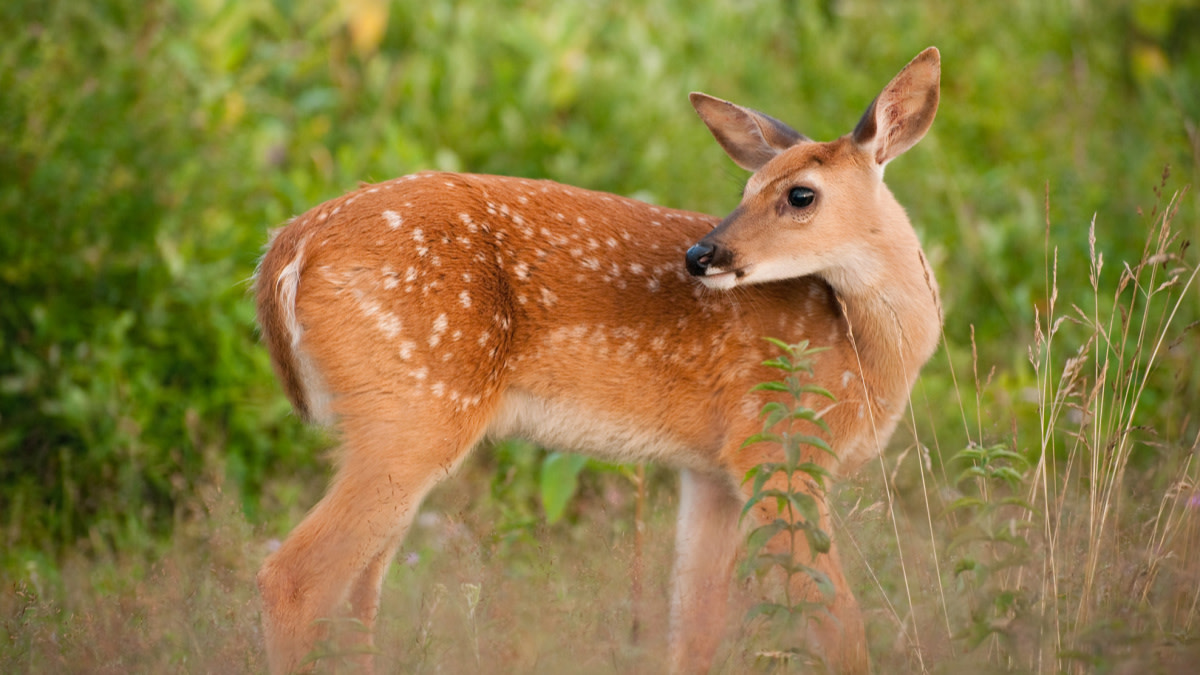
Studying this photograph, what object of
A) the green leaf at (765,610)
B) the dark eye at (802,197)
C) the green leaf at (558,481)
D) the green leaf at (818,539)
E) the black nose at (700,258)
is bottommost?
the green leaf at (558,481)

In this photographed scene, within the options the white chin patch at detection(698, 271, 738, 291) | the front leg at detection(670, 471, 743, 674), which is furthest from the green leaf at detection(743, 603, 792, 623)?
the white chin patch at detection(698, 271, 738, 291)

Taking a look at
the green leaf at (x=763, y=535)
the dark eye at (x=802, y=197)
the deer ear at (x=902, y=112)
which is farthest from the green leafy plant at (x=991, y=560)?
the deer ear at (x=902, y=112)

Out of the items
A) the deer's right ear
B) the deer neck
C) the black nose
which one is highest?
the deer's right ear

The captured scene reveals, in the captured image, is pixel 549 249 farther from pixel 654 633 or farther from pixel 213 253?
pixel 213 253

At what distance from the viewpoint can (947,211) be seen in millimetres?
7746

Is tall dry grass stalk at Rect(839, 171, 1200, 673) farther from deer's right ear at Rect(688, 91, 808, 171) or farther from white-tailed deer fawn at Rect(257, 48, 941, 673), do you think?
deer's right ear at Rect(688, 91, 808, 171)

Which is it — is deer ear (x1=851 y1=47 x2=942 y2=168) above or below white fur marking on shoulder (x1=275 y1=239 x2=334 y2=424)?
above

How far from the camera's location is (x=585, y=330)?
4.16 meters

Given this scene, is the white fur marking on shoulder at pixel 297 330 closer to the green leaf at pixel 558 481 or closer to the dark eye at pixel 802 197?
the green leaf at pixel 558 481

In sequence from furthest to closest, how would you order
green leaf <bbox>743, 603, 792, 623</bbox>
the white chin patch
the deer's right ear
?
the deer's right ear
the white chin patch
green leaf <bbox>743, 603, 792, 623</bbox>

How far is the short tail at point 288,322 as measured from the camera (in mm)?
3959

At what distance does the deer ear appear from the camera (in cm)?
409

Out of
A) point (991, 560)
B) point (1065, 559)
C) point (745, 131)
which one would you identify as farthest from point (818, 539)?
point (745, 131)

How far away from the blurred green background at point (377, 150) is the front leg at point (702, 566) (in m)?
1.04
